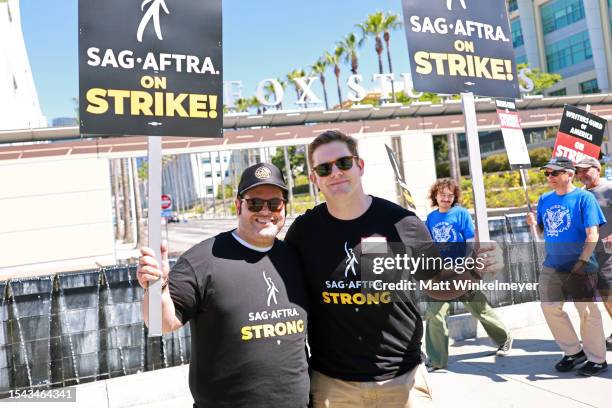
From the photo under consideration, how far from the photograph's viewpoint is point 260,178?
2646mm

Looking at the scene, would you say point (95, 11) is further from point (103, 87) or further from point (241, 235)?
point (241, 235)

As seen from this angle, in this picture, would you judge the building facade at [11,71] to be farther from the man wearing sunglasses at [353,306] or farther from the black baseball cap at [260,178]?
the man wearing sunglasses at [353,306]

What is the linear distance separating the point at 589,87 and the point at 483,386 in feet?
191

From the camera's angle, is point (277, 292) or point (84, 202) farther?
point (84, 202)

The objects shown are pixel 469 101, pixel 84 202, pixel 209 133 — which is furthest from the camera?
pixel 84 202

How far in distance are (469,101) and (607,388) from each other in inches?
116

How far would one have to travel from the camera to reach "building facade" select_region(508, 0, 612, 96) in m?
52.0

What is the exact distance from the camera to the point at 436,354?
18.1 ft

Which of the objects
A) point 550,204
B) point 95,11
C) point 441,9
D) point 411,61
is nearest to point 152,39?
point 95,11

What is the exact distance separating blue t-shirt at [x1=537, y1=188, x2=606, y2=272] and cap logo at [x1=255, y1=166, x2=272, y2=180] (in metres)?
3.57

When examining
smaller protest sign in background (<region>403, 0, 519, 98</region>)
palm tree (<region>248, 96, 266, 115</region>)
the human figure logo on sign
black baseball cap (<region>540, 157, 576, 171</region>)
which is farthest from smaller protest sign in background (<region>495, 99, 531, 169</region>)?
palm tree (<region>248, 96, 266, 115</region>)

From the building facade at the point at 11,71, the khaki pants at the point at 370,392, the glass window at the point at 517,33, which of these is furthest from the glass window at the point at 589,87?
the khaki pants at the point at 370,392

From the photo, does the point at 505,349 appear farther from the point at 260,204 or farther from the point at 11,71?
the point at 11,71

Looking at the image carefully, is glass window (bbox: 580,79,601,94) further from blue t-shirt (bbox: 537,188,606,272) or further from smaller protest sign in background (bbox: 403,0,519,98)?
smaller protest sign in background (bbox: 403,0,519,98)
